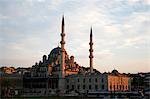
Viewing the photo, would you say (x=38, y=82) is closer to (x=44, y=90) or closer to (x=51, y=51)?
(x=44, y=90)

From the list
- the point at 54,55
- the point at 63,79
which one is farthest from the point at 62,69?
the point at 54,55

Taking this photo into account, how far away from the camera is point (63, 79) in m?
65.8

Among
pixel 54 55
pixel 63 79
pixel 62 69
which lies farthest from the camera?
pixel 54 55

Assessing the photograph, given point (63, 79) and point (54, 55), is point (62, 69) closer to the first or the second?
point (63, 79)

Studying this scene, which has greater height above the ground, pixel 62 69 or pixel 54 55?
pixel 54 55

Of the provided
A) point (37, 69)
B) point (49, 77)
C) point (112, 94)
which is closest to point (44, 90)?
point (49, 77)

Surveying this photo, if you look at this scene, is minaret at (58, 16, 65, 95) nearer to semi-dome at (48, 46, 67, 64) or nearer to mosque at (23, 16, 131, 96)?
mosque at (23, 16, 131, 96)

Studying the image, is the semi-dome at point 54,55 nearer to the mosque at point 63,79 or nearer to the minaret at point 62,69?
the mosque at point 63,79

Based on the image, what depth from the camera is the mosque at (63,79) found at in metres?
62.7

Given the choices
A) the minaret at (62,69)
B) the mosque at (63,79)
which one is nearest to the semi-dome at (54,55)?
the mosque at (63,79)

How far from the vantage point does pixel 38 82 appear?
70688mm

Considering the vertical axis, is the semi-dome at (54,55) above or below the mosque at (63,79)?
above

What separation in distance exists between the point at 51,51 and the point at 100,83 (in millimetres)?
19064

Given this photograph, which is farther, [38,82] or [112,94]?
[38,82]
